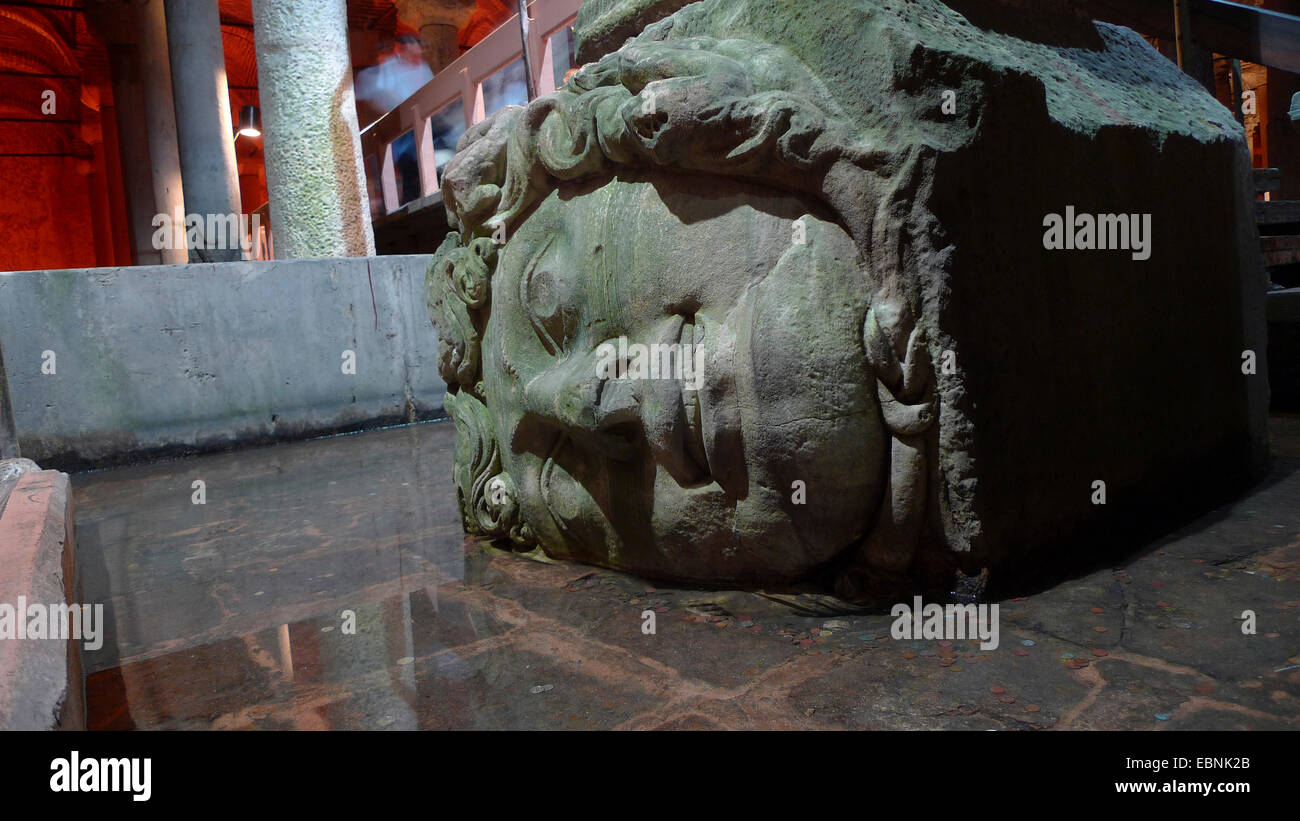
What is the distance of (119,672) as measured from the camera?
2.23 meters

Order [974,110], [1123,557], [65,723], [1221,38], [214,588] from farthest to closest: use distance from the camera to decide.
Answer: [1221,38] → [214,588] → [1123,557] → [974,110] → [65,723]

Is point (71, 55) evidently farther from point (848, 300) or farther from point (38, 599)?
point (848, 300)

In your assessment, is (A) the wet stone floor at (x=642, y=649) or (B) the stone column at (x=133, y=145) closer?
(A) the wet stone floor at (x=642, y=649)

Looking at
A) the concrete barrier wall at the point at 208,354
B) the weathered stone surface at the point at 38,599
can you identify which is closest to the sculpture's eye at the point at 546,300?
the weathered stone surface at the point at 38,599

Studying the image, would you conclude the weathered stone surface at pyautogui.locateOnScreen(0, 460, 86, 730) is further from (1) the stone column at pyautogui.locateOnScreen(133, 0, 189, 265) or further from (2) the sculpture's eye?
(1) the stone column at pyautogui.locateOnScreen(133, 0, 189, 265)

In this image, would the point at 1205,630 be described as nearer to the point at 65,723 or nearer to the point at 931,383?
the point at 931,383

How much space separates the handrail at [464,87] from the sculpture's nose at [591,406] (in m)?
4.02

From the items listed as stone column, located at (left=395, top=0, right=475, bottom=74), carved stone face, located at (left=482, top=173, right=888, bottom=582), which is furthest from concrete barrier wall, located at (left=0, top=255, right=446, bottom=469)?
stone column, located at (left=395, top=0, right=475, bottom=74)

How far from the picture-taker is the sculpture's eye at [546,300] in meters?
2.62

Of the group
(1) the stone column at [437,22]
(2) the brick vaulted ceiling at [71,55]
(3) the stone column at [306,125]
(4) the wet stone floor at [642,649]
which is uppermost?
(2) the brick vaulted ceiling at [71,55]

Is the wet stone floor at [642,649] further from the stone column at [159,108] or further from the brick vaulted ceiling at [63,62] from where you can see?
the brick vaulted ceiling at [63,62]

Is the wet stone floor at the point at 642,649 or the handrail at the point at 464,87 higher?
the handrail at the point at 464,87

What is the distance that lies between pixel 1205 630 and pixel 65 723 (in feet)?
6.94

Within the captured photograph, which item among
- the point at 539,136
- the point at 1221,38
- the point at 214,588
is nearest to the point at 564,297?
the point at 539,136
